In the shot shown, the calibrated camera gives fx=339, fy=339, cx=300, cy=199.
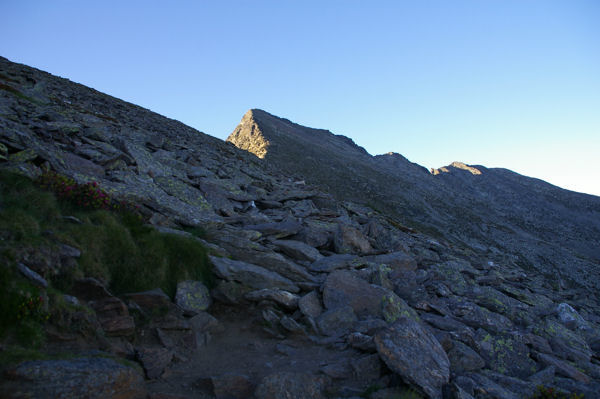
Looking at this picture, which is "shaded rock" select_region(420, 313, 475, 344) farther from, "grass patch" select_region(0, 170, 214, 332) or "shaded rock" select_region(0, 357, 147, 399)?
"shaded rock" select_region(0, 357, 147, 399)

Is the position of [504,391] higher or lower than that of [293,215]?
lower

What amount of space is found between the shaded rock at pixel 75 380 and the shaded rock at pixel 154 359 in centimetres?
50

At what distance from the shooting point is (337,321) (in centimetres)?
863

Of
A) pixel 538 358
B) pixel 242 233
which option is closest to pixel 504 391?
pixel 538 358

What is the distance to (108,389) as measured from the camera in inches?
200

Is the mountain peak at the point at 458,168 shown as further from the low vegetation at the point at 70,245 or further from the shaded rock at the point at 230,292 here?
the low vegetation at the point at 70,245

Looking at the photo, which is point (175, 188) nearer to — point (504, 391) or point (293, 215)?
point (293, 215)

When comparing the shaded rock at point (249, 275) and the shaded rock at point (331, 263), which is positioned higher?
the shaded rock at point (331, 263)

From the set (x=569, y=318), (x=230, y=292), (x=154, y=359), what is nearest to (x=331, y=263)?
(x=230, y=292)

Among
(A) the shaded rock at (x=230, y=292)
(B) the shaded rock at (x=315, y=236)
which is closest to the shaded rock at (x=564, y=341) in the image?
(B) the shaded rock at (x=315, y=236)

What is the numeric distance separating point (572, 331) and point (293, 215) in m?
11.2

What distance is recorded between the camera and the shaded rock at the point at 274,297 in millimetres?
8922

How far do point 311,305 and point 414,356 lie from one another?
10.4 ft

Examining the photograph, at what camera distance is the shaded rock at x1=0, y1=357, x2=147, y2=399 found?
4.53 metres
